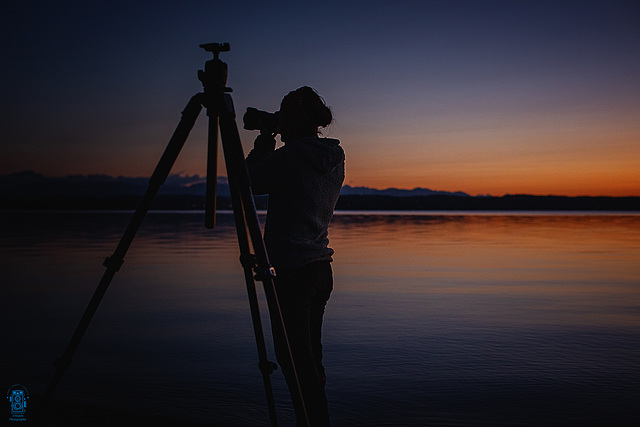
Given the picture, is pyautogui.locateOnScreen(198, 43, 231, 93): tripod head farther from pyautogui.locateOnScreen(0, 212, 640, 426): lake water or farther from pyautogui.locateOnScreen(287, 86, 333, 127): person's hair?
pyautogui.locateOnScreen(0, 212, 640, 426): lake water

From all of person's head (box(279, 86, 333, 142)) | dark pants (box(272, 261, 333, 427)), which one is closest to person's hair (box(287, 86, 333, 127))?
person's head (box(279, 86, 333, 142))

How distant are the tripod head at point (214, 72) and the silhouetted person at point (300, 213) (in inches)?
13.7

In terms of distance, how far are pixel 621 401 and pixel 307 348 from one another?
11.0ft

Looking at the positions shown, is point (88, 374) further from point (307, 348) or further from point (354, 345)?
point (307, 348)

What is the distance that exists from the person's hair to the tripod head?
0.38 metres

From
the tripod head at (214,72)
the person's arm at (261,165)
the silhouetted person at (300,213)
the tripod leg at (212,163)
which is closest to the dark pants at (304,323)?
the silhouetted person at (300,213)

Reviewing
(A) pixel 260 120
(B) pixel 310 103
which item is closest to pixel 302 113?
(B) pixel 310 103

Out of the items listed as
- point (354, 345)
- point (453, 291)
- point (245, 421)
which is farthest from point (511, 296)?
point (245, 421)

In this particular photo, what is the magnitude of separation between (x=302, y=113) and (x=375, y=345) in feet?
14.9

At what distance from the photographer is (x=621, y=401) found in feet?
16.9

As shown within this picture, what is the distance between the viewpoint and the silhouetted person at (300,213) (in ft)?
10.4

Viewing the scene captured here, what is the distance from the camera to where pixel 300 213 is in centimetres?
322

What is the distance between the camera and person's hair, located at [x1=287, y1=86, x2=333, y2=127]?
3266 mm

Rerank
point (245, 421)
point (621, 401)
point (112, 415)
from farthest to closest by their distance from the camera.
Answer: point (621, 401) < point (245, 421) < point (112, 415)
